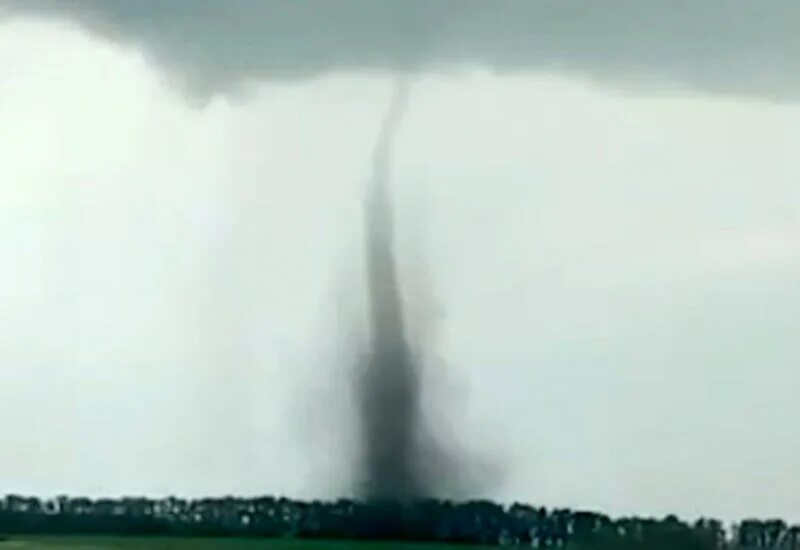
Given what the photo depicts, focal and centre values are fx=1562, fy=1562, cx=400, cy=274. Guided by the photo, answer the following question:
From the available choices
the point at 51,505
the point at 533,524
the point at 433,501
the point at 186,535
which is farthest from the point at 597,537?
the point at 51,505

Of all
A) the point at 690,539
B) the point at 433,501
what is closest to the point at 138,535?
the point at 433,501

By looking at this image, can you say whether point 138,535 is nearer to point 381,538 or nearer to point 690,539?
point 381,538

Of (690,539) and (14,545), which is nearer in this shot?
(690,539)
